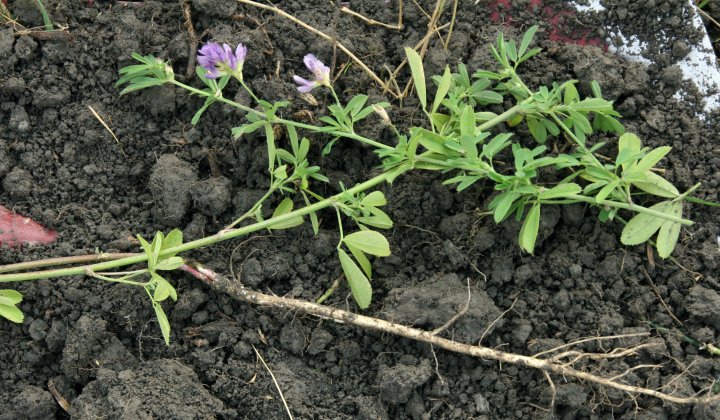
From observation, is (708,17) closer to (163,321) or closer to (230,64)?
(230,64)

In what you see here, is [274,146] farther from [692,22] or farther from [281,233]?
[692,22]

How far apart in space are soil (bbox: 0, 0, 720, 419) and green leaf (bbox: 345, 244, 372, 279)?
0.27 ft

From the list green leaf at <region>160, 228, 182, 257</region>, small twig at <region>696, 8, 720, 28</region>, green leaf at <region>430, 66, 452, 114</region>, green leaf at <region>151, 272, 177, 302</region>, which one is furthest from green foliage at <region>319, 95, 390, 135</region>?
small twig at <region>696, 8, 720, 28</region>

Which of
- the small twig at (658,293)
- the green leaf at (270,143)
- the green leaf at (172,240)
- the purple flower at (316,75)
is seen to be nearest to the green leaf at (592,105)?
the small twig at (658,293)

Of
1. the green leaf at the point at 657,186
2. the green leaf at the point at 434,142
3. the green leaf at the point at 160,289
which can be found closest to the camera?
the green leaf at the point at 160,289

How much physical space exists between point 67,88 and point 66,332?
0.74 m

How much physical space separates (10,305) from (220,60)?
2.76 ft

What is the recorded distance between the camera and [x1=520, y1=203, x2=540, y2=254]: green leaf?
2131mm

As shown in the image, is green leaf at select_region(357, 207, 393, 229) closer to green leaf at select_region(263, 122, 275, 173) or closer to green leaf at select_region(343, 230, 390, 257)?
green leaf at select_region(343, 230, 390, 257)

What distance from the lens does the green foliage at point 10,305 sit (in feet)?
6.97

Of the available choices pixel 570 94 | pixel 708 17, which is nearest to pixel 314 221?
pixel 570 94

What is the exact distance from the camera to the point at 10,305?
6.99 ft

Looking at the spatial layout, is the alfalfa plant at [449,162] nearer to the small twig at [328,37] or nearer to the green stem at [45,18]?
the small twig at [328,37]

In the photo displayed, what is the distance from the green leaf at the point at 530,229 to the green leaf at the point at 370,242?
0.36m
